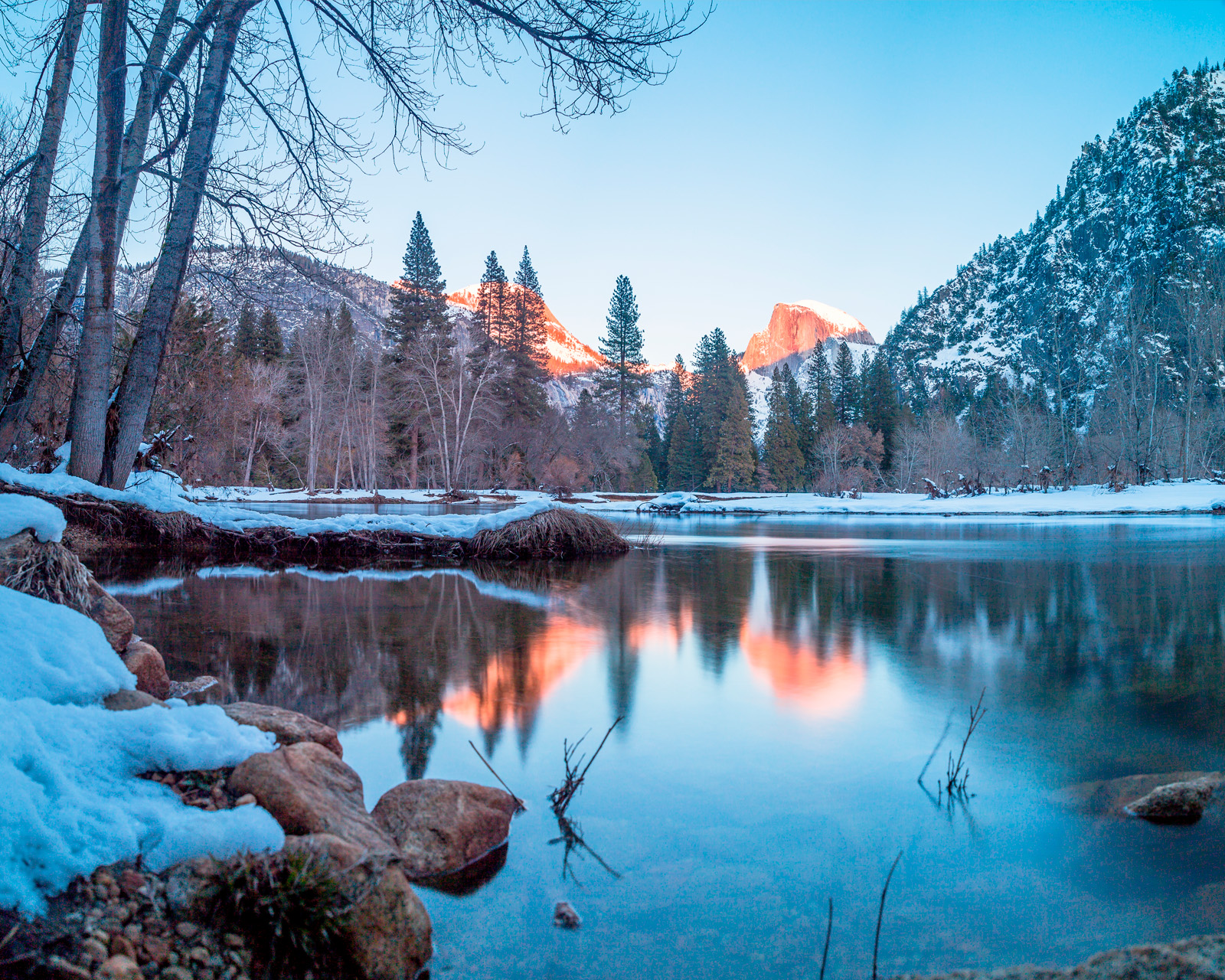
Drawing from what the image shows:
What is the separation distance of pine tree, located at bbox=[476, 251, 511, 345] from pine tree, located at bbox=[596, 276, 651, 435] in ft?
40.1

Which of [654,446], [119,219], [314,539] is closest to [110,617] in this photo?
[119,219]

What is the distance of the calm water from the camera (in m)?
1.90

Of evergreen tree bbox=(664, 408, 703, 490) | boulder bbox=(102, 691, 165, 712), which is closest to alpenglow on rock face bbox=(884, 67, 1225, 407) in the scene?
evergreen tree bbox=(664, 408, 703, 490)

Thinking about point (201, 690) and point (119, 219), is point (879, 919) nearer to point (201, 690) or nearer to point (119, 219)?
point (201, 690)

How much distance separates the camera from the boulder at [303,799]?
1838mm

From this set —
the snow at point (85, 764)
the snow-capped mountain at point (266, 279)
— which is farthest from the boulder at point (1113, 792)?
the snow-capped mountain at point (266, 279)

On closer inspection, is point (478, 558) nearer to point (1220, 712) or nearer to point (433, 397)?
point (1220, 712)

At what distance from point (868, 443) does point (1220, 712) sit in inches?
2778

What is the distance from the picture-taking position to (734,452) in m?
70.6

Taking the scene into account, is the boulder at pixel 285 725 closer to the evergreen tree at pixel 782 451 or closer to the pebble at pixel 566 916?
the pebble at pixel 566 916

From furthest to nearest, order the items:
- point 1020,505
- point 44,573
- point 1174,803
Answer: point 1020,505 < point 44,573 < point 1174,803

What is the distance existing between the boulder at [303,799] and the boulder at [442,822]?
118 millimetres

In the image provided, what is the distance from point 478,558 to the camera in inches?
437

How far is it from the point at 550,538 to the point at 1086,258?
469ft
